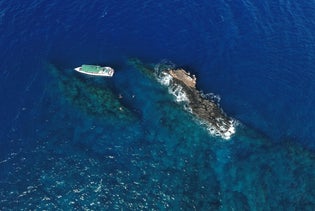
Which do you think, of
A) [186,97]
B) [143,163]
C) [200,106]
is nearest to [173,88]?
[186,97]

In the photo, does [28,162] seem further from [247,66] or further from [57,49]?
[247,66]

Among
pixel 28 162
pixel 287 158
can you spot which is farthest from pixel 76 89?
pixel 287 158

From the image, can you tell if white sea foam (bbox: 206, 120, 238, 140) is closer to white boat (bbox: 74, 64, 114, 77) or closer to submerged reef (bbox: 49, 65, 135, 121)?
submerged reef (bbox: 49, 65, 135, 121)

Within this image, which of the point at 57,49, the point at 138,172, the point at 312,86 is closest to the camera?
the point at 138,172

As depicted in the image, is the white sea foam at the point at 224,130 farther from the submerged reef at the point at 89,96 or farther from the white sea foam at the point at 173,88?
the submerged reef at the point at 89,96

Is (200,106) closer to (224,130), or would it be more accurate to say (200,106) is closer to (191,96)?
(191,96)

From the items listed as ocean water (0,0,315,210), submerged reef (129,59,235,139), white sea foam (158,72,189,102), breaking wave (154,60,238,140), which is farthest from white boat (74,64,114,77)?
white sea foam (158,72,189,102)

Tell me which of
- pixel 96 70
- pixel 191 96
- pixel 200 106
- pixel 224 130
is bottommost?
pixel 224 130
